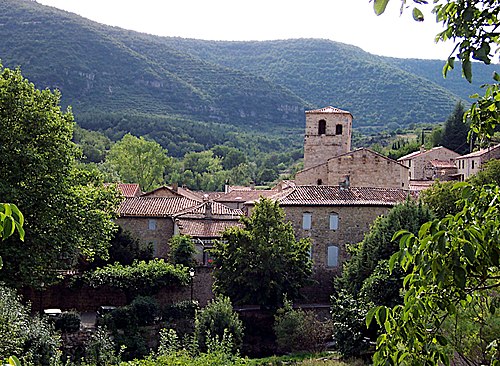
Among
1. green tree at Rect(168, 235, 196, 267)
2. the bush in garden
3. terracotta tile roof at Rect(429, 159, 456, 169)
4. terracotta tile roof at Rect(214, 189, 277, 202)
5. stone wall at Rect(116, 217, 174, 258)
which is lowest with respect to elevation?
the bush in garden

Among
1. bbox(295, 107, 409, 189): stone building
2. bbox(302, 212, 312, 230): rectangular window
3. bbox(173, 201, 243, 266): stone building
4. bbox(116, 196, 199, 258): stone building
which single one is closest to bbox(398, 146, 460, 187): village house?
bbox(295, 107, 409, 189): stone building

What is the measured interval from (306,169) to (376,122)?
4970 inches

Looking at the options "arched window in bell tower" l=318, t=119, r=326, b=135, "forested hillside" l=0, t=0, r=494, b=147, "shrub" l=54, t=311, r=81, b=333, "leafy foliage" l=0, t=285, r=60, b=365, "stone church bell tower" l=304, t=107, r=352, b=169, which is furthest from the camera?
"forested hillside" l=0, t=0, r=494, b=147

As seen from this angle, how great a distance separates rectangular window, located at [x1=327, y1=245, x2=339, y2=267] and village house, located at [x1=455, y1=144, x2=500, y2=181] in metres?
18.5

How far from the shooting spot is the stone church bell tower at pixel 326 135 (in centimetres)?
4350

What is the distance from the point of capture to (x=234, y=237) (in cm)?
2845

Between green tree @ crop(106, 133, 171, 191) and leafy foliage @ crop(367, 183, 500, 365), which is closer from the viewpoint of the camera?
leafy foliage @ crop(367, 183, 500, 365)

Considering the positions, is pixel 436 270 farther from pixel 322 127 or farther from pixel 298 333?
pixel 322 127

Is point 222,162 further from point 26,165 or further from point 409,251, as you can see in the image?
point 409,251

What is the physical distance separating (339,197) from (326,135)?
12.3 meters

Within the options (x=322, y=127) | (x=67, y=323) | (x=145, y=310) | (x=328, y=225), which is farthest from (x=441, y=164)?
(x=67, y=323)

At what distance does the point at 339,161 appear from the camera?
39.3m

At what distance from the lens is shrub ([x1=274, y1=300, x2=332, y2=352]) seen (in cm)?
2555

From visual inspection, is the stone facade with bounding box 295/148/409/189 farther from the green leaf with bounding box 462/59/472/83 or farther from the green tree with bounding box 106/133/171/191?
the green leaf with bounding box 462/59/472/83
